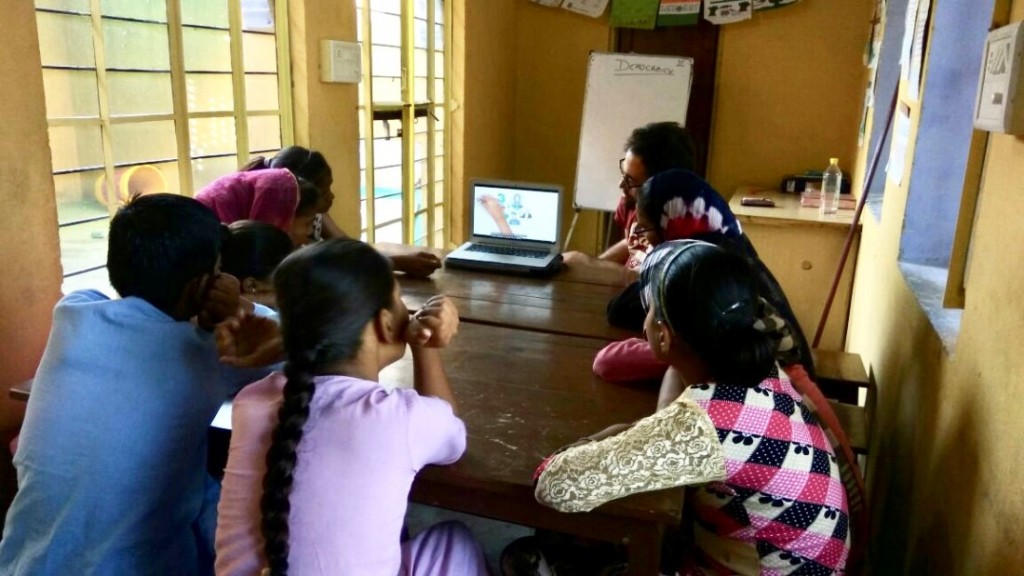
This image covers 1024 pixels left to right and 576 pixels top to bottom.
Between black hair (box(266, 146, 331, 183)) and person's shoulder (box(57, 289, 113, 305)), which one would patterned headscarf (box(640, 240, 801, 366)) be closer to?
person's shoulder (box(57, 289, 113, 305))

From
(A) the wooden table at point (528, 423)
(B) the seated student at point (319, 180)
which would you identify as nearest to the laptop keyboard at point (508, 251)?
(B) the seated student at point (319, 180)

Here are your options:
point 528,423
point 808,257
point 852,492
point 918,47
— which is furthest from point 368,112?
point 852,492

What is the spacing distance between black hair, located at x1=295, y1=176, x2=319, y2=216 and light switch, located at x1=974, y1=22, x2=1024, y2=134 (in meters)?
1.55

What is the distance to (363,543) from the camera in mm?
993

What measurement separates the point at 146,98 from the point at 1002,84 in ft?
6.67

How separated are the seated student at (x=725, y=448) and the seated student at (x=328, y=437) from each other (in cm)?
22

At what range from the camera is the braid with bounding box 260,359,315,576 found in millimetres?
965

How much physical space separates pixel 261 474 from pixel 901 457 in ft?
4.51

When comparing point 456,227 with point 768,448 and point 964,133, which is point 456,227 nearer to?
point 964,133

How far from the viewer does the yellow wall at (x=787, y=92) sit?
423 centimetres

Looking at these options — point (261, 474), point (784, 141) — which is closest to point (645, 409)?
point (261, 474)

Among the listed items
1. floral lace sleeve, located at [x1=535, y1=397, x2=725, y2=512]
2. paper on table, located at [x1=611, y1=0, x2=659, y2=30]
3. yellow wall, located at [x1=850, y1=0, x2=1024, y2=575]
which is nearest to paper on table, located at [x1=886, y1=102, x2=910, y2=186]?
yellow wall, located at [x1=850, y1=0, x2=1024, y2=575]

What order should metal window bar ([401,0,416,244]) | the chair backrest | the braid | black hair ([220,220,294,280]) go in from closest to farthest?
the braid < the chair backrest < black hair ([220,220,294,280]) < metal window bar ([401,0,416,244])

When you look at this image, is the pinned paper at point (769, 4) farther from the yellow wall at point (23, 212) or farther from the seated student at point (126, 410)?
the seated student at point (126, 410)
